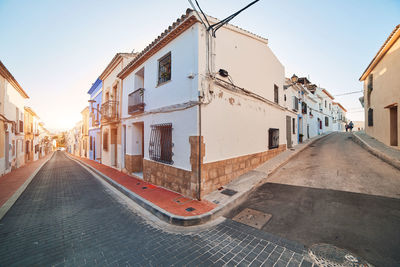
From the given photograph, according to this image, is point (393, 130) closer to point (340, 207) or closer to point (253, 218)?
point (340, 207)

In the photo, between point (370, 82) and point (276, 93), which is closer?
point (276, 93)

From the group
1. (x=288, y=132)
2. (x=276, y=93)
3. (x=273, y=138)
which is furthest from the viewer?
(x=288, y=132)

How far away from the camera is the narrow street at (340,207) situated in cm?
275

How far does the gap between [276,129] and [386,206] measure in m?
5.99

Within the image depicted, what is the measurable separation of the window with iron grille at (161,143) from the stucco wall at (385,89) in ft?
36.5

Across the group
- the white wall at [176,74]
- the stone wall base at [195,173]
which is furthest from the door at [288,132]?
the white wall at [176,74]

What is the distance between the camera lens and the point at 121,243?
9.62 ft

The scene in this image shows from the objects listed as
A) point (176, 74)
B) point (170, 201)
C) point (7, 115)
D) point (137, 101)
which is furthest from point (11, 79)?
point (170, 201)

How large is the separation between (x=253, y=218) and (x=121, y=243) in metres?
2.93

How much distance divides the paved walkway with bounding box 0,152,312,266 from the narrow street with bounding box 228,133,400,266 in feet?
2.16

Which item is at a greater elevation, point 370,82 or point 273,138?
point 370,82

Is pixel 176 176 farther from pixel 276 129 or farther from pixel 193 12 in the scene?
pixel 276 129

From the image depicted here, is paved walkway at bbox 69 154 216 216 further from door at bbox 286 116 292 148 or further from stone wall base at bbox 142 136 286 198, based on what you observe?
door at bbox 286 116 292 148

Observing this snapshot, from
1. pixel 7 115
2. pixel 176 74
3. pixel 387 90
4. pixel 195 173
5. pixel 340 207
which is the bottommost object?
pixel 340 207
